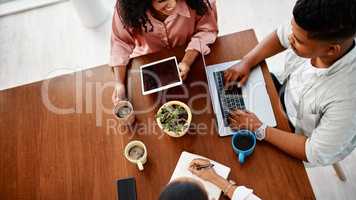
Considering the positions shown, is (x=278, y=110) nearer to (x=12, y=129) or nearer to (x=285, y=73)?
(x=285, y=73)

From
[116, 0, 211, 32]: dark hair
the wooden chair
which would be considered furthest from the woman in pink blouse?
the wooden chair

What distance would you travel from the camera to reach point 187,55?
1.36m

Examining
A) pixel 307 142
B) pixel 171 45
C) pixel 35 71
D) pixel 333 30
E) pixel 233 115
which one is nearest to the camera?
pixel 333 30

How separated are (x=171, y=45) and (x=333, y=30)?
750 mm

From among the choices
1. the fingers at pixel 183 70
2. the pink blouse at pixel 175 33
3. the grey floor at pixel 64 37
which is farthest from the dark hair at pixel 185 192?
the grey floor at pixel 64 37

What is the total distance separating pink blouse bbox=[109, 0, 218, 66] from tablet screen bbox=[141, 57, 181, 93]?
0.47 ft

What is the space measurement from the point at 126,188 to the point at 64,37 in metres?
1.78

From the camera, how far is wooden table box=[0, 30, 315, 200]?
114 centimetres

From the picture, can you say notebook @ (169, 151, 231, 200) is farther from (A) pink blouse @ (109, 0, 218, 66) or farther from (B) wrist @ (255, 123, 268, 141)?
(A) pink blouse @ (109, 0, 218, 66)

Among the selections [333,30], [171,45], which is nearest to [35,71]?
[171,45]

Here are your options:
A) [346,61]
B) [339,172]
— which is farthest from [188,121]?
[339,172]

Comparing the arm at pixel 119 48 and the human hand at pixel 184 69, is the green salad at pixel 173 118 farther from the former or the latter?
the arm at pixel 119 48

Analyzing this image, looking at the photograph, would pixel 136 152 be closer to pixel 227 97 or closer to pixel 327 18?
pixel 227 97

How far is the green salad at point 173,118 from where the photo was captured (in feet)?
3.96
